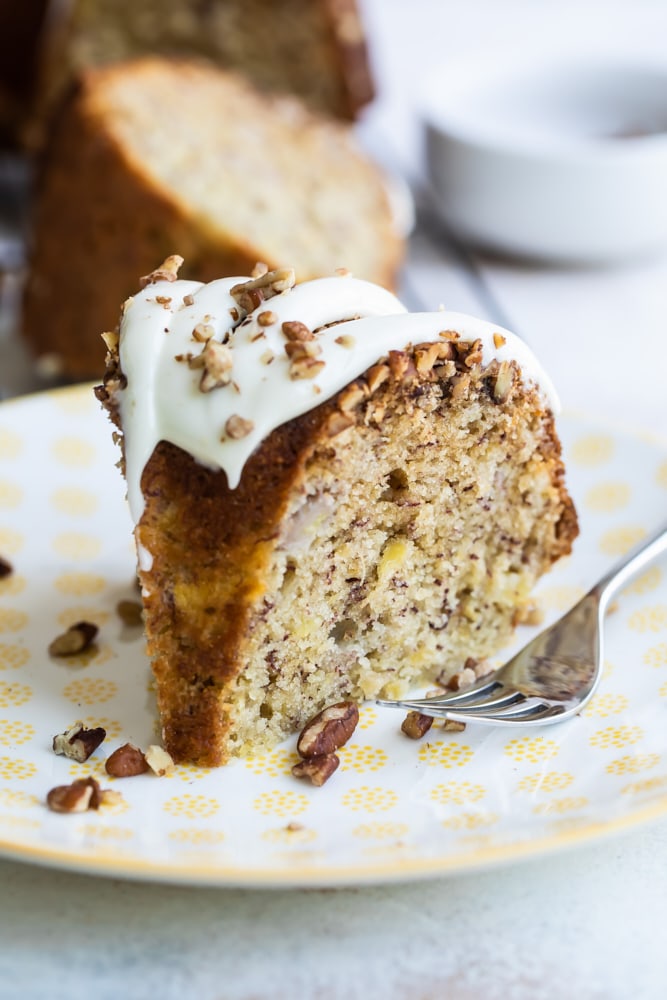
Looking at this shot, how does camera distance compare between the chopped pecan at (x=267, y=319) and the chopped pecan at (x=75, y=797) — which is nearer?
the chopped pecan at (x=75, y=797)

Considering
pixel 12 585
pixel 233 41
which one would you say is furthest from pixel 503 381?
pixel 233 41

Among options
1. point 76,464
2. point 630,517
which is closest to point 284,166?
point 76,464

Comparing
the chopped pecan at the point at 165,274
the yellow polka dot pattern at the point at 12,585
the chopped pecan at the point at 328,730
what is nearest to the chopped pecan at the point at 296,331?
the chopped pecan at the point at 165,274

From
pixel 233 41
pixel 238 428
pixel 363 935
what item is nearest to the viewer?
pixel 363 935

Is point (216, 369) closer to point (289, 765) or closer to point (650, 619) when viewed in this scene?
point (289, 765)

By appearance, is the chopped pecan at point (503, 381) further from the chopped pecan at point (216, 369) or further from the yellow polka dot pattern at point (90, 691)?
the yellow polka dot pattern at point (90, 691)

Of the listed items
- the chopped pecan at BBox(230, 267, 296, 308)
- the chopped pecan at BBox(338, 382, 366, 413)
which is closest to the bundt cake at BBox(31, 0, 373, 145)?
the chopped pecan at BBox(230, 267, 296, 308)

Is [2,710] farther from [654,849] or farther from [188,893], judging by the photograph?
[654,849]
